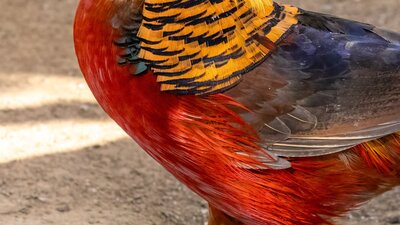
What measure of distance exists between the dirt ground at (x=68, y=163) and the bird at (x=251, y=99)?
91 cm

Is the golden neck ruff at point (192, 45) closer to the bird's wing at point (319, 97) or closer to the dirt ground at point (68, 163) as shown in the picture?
the bird's wing at point (319, 97)

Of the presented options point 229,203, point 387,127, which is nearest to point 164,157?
point 229,203

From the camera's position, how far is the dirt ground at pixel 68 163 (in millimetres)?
3688

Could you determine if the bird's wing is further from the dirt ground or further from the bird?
the dirt ground

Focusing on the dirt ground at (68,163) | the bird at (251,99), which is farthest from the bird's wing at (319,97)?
the dirt ground at (68,163)

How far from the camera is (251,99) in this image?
2.74 m

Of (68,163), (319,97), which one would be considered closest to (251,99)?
(319,97)

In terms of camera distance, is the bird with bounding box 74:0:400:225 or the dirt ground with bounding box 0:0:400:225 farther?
the dirt ground with bounding box 0:0:400:225

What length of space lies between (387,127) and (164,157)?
2.63 ft

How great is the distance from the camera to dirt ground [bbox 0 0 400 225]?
3.69 m

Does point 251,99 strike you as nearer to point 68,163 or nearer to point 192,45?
point 192,45

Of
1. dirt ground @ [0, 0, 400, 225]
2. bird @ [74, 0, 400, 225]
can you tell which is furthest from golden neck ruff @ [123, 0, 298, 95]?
dirt ground @ [0, 0, 400, 225]

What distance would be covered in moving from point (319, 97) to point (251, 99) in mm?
265

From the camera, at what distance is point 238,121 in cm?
271
